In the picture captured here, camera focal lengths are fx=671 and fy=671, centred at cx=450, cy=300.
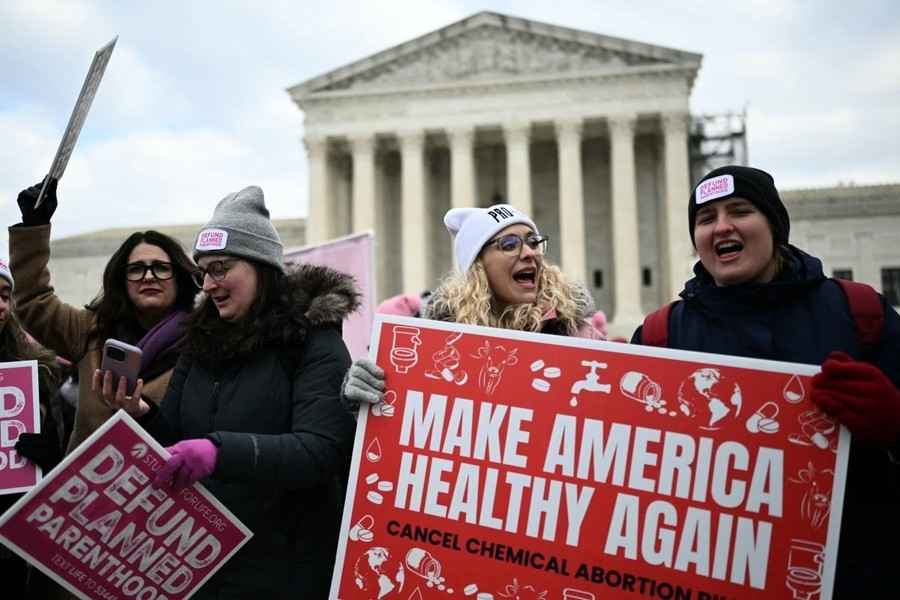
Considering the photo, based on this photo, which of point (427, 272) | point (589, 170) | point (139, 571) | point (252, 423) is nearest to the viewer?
point (139, 571)

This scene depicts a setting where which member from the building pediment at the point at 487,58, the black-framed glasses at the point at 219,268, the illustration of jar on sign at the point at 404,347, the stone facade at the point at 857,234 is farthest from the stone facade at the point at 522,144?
the illustration of jar on sign at the point at 404,347

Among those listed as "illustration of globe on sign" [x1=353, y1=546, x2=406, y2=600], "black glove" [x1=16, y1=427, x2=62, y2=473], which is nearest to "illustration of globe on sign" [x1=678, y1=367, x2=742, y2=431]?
"illustration of globe on sign" [x1=353, y1=546, x2=406, y2=600]

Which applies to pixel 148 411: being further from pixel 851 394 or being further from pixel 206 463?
pixel 851 394

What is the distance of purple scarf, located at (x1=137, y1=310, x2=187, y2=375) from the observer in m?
3.64

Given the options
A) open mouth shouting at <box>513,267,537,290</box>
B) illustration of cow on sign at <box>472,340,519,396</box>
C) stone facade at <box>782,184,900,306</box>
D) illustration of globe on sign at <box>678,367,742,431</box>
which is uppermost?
stone facade at <box>782,184,900,306</box>

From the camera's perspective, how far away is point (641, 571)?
7.21 ft

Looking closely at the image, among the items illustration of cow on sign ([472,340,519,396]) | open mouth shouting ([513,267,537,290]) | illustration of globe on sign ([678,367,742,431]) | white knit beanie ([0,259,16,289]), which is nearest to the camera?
illustration of globe on sign ([678,367,742,431])

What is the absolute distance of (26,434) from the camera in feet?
10.5

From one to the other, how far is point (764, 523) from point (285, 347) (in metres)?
1.95

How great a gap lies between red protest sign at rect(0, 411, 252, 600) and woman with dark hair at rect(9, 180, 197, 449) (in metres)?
1.24

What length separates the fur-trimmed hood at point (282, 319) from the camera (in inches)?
113

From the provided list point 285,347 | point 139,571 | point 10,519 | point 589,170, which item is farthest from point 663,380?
point 589,170

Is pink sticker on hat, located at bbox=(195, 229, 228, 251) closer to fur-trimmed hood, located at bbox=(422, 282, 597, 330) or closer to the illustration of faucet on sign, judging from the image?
fur-trimmed hood, located at bbox=(422, 282, 597, 330)

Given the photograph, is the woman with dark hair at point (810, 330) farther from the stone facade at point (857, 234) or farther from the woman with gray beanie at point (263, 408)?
the stone facade at point (857, 234)
